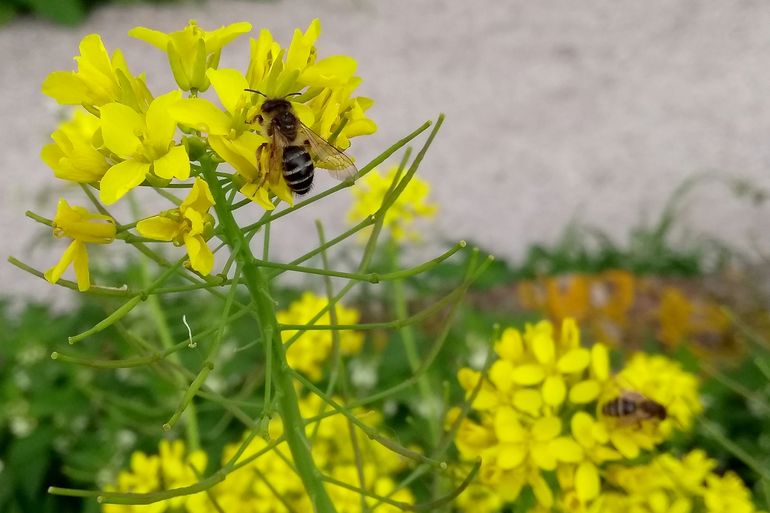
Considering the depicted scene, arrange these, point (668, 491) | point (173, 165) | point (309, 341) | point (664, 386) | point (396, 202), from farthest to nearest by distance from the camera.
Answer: point (396, 202) → point (309, 341) → point (664, 386) → point (668, 491) → point (173, 165)

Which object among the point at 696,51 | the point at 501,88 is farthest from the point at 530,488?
the point at 696,51

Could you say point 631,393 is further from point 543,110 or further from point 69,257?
point 543,110

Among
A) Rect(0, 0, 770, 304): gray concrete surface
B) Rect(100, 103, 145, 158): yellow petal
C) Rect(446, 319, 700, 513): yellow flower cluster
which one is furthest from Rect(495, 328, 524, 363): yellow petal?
Rect(0, 0, 770, 304): gray concrete surface

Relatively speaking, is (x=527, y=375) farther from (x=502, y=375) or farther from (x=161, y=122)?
(x=161, y=122)

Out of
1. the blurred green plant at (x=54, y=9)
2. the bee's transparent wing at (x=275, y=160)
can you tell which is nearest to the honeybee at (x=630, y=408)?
the bee's transparent wing at (x=275, y=160)

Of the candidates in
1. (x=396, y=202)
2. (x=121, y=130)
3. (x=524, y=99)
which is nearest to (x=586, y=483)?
(x=121, y=130)

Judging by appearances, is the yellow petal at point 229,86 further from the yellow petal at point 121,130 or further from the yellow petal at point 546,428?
the yellow petal at point 546,428
